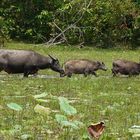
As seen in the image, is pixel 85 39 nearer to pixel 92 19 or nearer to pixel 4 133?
pixel 92 19

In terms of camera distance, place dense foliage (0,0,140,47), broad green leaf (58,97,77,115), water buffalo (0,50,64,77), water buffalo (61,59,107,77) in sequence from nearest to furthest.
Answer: broad green leaf (58,97,77,115) < water buffalo (0,50,64,77) < water buffalo (61,59,107,77) < dense foliage (0,0,140,47)

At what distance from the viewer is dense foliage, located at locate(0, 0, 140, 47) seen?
34.8 metres

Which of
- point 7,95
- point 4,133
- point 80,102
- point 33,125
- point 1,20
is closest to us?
point 4,133

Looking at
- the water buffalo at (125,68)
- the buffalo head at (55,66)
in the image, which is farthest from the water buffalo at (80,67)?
the water buffalo at (125,68)

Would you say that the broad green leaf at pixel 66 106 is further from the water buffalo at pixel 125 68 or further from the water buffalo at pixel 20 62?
the water buffalo at pixel 125 68

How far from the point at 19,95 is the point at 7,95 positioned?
0.83 ft

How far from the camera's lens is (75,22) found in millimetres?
35406

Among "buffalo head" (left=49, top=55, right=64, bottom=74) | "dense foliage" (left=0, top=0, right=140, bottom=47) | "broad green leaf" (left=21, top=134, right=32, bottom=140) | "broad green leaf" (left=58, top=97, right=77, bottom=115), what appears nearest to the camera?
"broad green leaf" (left=58, top=97, right=77, bottom=115)

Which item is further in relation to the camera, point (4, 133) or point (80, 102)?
point (80, 102)

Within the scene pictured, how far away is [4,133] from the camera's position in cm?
601

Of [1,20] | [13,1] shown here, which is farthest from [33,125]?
[13,1]

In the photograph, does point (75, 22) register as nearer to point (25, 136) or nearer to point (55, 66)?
point (55, 66)

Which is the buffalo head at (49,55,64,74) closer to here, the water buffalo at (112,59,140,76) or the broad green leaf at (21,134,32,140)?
the water buffalo at (112,59,140,76)

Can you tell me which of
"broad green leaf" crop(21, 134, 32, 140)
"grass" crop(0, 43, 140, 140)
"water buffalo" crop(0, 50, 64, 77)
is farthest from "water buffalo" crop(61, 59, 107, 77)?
"broad green leaf" crop(21, 134, 32, 140)
